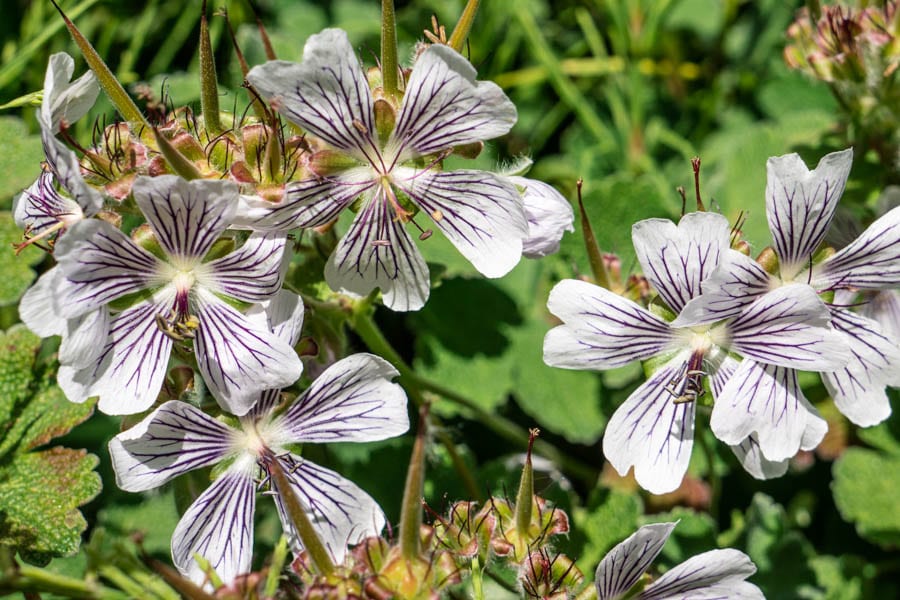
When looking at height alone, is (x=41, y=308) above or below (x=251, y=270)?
above

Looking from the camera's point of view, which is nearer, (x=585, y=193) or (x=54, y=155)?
(x=54, y=155)

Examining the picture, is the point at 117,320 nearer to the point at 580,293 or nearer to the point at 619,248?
the point at 580,293

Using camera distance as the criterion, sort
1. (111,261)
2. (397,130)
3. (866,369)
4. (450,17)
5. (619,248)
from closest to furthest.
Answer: (111,261) → (397,130) → (866,369) → (619,248) → (450,17)

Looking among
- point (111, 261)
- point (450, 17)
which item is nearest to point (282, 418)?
point (111, 261)

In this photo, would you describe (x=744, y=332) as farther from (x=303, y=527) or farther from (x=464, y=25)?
(x=303, y=527)

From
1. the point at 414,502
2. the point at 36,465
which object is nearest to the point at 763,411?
the point at 414,502
